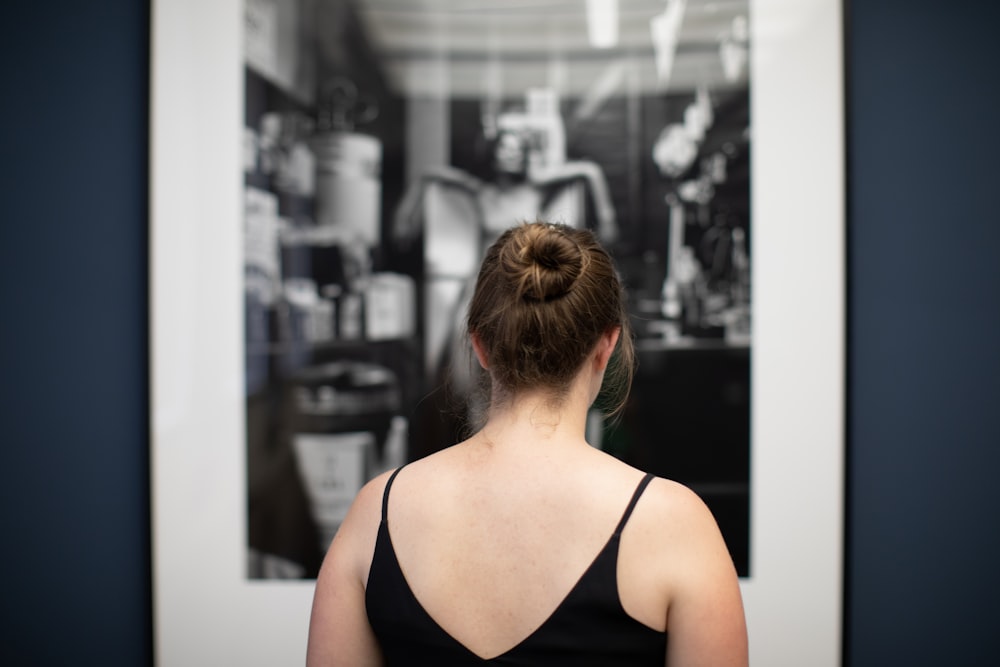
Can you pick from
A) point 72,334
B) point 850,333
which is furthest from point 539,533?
point 72,334

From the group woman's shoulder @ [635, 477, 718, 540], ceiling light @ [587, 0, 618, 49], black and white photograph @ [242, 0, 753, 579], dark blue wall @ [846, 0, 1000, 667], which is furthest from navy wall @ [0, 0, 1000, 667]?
woman's shoulder @ [635, 477, 718, 540]

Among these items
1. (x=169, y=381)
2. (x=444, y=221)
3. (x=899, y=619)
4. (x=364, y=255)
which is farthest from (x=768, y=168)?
(x=169, y=381)

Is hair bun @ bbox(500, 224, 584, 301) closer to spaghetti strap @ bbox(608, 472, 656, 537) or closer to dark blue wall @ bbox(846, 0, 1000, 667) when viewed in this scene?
spaghetti strap @ bbox(608, 472, 656, 537)

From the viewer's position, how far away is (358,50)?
47.6 inches

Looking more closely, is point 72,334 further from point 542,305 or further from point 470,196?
point 542,305

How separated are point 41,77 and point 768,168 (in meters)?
1.40

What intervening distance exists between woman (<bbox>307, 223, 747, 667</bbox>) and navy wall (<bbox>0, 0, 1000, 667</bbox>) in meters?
0.65

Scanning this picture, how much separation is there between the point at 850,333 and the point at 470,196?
29.1 inches

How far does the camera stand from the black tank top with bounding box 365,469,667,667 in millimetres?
709

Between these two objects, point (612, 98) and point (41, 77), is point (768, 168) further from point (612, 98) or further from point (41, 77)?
point (41, 77)

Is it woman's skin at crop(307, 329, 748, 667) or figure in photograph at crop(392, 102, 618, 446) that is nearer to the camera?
woman's skin at crop(307, 329, 748, 667)

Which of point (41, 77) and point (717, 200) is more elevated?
point (41, 77)

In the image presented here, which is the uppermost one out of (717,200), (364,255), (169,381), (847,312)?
(717,200)

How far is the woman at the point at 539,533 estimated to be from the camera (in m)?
0.72
